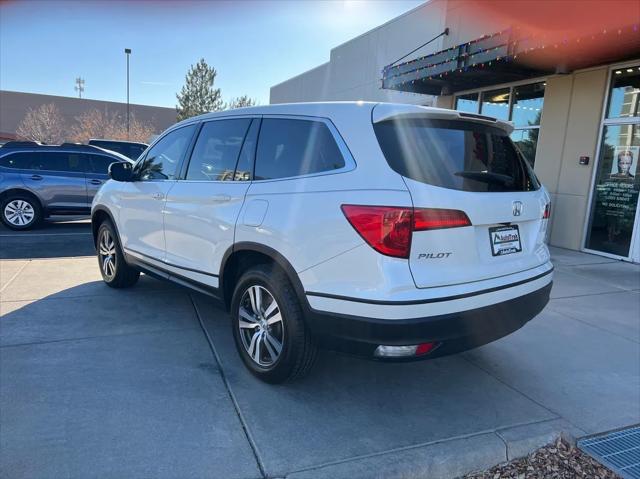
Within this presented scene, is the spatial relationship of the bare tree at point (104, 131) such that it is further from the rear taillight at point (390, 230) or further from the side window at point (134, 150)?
the rear taillight at point (390, 230)

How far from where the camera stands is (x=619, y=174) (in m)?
8.00

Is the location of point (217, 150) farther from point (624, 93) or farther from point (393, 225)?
point (624, 93)

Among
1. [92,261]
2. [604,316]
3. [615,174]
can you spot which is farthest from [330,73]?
[604,316]

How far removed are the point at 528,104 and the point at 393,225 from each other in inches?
354

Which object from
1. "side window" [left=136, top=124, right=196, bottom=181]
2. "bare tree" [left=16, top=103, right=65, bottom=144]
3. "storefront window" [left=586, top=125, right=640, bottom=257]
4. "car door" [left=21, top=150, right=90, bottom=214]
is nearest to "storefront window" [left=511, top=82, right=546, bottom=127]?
"storefront window" [left=586, top=125, right=640, bottom=257]

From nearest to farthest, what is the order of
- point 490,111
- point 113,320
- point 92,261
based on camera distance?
1. point 113,320
2. point 92,261
3. point 490,111

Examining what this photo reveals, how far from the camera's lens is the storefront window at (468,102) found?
1139 cm

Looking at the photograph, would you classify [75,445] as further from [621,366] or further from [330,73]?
[330,73]

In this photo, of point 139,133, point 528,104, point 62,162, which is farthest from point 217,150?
point 139,133

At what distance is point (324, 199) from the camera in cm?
268

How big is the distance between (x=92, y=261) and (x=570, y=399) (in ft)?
21.1

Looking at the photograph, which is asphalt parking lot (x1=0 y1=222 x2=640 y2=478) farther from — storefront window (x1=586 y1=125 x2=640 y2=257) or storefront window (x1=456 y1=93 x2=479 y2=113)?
storefront window (x1=456 y1=93 x2=479 y2=113)

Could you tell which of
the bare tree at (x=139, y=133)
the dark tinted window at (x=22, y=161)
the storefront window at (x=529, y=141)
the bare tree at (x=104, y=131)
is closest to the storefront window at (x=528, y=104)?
the storefront window at (x=529, y=141)

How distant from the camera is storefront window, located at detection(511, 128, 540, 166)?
9.77m
